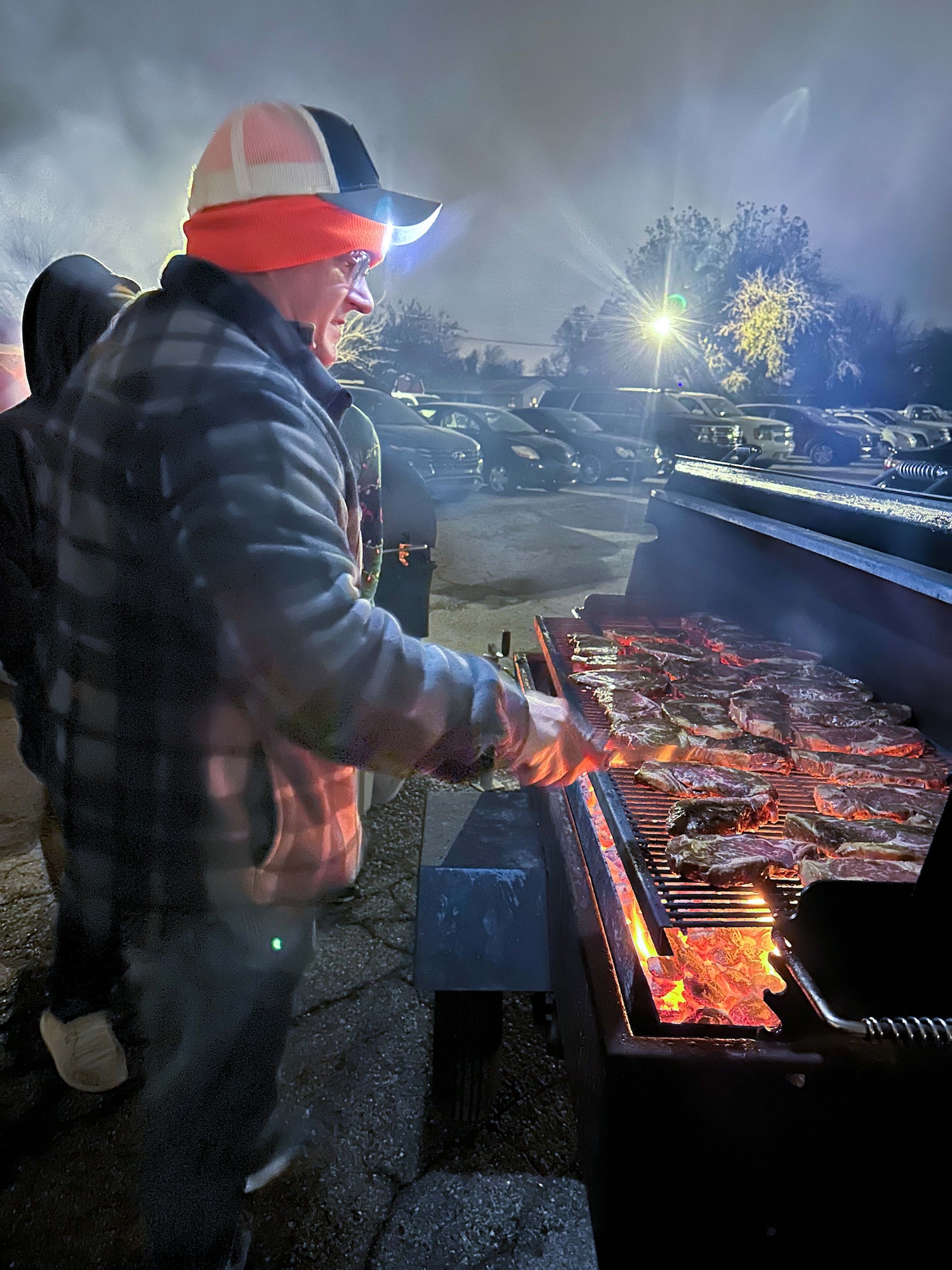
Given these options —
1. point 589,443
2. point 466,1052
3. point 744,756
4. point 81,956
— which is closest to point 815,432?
point 589,443

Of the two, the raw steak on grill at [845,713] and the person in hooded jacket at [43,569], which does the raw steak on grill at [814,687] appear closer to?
the raw steak on grill at [845,713]

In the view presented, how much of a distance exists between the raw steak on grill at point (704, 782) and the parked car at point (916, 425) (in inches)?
812

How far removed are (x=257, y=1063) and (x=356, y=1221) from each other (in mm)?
845

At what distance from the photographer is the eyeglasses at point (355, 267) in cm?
152

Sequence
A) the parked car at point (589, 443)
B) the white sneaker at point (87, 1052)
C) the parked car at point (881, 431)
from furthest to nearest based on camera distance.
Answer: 1. the parked car at point (881, 431)
2. the parked car at point (589, 443)
3. the white sneaker at point (87, 1052)

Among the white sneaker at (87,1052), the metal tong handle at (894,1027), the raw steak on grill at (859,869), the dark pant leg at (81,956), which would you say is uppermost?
the metal tong handle at (894,1027)

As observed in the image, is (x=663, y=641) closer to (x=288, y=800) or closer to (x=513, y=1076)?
(x=513, y=1076)

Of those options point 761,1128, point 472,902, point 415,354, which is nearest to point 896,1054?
point 761,1128

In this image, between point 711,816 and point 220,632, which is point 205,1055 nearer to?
point 220,632

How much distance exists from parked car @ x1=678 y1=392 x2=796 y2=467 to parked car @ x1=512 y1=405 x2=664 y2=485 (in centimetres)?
194

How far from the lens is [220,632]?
1332 millimetres

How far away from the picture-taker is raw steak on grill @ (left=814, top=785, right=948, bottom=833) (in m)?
2.15

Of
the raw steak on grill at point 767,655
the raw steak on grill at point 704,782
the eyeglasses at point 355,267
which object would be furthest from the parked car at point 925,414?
the eyeglasses at point 355,267

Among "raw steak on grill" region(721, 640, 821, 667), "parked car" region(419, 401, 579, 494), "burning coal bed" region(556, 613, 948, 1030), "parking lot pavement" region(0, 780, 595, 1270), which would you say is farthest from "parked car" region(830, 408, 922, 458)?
"parking lot pavement" region(0, 780, 595, 1270)
